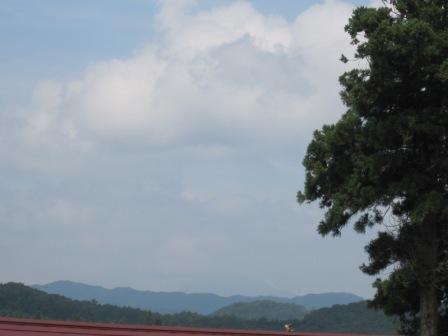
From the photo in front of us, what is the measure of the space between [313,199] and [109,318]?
6358cm

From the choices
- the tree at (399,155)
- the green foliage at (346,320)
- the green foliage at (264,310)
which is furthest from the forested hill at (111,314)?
the green foliage at (264,310)

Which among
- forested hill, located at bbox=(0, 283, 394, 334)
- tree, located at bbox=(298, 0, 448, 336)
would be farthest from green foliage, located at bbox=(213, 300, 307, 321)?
tree, located at bbox=(298, 0, 448, 336)

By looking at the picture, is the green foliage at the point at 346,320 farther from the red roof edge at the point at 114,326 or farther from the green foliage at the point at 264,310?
the green foliage at the point at 264,310

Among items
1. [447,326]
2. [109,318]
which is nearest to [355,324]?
[109,318]

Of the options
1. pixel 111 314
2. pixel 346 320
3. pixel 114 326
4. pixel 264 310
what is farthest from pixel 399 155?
pixel 264 310

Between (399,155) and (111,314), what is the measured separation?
66.9 meters

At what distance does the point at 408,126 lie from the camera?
1217cm

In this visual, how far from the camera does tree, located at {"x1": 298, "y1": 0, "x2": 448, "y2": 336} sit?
39.4ft

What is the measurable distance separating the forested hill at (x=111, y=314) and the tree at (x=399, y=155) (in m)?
49.9

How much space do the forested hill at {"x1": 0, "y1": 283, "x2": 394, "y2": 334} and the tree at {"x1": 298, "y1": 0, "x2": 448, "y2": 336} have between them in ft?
164

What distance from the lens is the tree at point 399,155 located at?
12.0 meters

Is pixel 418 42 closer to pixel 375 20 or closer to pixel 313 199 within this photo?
pixel 375 20

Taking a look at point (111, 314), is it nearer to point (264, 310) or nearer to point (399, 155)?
point (399, 155)

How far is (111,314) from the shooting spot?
7556 centimetres
